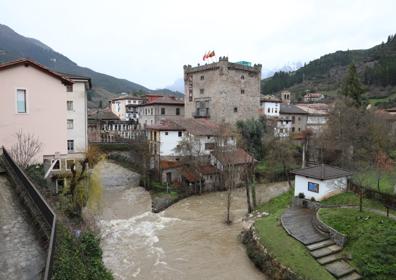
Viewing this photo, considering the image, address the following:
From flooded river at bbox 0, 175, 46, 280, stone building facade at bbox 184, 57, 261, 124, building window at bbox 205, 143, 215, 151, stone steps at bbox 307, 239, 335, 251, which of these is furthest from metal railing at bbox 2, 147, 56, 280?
stone building facade at bbox 184, 57, 261, 124

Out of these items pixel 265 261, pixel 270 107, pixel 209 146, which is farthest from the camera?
pixel 270 107

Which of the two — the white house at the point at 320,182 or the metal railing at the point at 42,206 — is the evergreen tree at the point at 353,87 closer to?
the white house at the point at 320,182

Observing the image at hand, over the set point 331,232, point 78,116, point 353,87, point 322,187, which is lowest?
point 331,232

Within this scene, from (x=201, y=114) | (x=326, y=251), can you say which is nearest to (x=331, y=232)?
(x=326, y=251)

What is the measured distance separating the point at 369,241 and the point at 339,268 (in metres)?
2.09

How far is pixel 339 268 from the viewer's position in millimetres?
14805

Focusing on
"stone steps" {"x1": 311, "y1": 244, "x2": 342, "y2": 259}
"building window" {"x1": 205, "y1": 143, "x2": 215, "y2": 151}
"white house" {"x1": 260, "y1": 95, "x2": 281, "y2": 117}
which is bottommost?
"stone steps" {"x1": 311, "y1": 244, "x2": 342, "y2": 259}

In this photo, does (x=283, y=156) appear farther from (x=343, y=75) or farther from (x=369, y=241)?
(x=343, y=75)

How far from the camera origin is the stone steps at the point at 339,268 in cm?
1439

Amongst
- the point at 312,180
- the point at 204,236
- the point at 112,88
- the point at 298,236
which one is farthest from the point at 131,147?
the point at 112,88

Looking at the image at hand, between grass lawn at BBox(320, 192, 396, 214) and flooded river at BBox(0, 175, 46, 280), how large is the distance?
19050mm

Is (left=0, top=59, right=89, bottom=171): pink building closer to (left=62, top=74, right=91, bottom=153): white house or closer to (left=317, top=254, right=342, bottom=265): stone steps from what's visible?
(left=62, top=74, right=91, bottom=153): white house

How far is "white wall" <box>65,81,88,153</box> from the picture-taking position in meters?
28.5

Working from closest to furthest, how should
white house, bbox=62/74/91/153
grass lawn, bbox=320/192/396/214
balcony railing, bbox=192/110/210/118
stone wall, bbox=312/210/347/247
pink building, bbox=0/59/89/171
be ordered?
stone wall, bbox=312/210/347/247, pink building, bbox=0/59/89/171, grass lawn, bbox=320/192/396/214, white house, bbox=62/74/91/153, balcony railing, bbox=192/110/210/118
